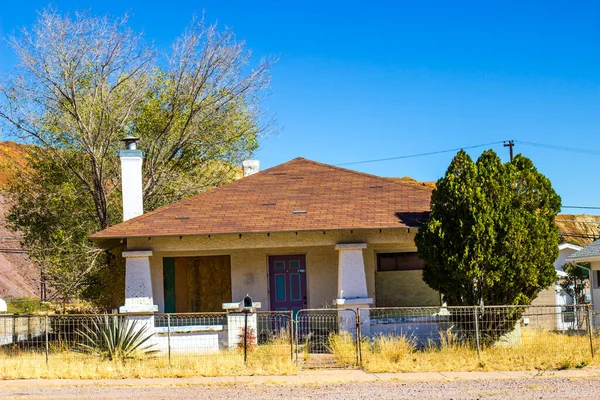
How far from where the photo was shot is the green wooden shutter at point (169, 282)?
67.6ft

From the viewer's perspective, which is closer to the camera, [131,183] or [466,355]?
[466,355]

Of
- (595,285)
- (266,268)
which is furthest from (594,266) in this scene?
(266,268)

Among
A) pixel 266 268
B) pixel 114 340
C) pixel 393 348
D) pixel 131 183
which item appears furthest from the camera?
pixel 131 183

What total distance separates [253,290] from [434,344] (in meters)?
4.94

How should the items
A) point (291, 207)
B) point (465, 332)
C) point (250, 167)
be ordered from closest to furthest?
point (465, 332)
point (291, 207)
point (250, 167)

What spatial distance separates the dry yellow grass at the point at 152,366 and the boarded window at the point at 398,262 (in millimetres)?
4791

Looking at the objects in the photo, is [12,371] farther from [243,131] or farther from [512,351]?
[243,131]

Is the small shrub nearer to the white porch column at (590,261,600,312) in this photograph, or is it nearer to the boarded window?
the boarded window

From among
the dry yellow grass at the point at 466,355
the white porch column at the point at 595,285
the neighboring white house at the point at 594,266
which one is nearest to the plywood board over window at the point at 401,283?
the dry yellow grass at the point at 466,355

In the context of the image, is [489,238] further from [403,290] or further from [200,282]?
[200,282]

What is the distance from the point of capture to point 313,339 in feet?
62.3

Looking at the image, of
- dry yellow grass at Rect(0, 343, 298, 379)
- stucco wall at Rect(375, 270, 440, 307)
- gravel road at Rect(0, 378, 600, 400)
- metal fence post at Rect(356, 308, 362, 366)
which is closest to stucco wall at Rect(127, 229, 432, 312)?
stucco wall at Rect(375, 270, 440, 307)

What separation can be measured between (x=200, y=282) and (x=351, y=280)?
4.32m

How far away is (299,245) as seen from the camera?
1938 centimetres
